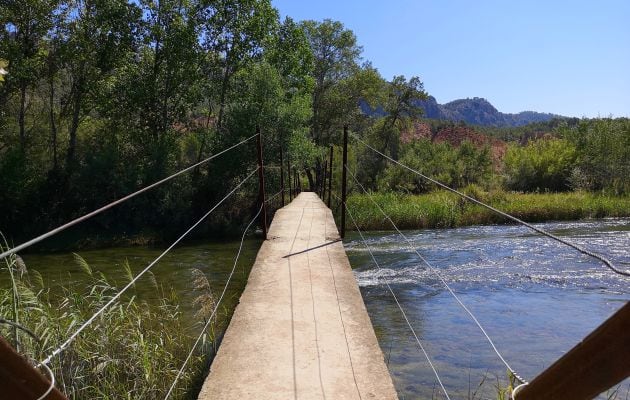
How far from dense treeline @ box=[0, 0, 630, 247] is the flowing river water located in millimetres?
3888

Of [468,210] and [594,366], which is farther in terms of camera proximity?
[468,210]

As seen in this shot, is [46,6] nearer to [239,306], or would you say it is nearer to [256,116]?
[256,116]

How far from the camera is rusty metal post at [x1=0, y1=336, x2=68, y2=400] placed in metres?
0.88

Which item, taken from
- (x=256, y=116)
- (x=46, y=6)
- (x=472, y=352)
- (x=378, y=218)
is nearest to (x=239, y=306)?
(x=472, y=352)

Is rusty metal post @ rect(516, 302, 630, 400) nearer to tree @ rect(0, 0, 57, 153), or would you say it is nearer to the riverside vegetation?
the riverside vegetation

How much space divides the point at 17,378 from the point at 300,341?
7.67 feet

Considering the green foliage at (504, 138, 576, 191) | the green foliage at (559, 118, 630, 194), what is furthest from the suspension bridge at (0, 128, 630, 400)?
the green foliage at (504, 138, 576, 191)

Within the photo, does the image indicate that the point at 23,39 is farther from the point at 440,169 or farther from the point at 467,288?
the point at 440,169

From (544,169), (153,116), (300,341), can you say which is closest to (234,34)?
(153,116)

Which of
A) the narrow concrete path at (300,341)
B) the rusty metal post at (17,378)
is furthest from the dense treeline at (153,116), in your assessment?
the rusty metal post at (17,378)

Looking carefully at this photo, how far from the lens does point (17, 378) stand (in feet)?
2.94

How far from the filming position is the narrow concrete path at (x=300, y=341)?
99.3 inches

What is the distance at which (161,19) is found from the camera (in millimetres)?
20781

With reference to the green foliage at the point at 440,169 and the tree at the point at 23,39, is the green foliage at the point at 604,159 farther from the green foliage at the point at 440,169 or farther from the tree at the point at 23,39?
the tree at the point at 23,39
